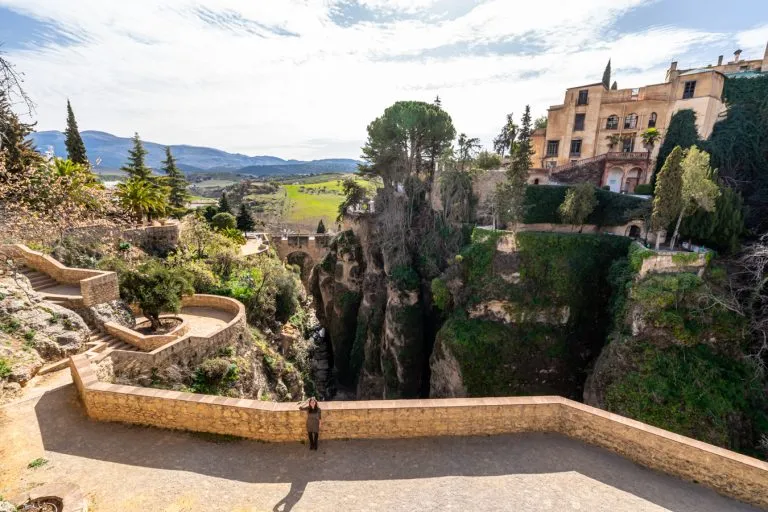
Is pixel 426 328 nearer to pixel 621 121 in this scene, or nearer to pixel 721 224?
pixel 721 224

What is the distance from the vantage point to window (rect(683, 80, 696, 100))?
80.5ft

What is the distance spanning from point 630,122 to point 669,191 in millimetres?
14932

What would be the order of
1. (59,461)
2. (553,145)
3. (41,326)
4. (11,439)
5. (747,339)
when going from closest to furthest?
(59,461)
(11,439)
(41,326)
(747,339)
(553,145)

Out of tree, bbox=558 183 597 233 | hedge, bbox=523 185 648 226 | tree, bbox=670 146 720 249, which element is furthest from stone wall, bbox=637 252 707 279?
hedge, bbox=523 185 648 226

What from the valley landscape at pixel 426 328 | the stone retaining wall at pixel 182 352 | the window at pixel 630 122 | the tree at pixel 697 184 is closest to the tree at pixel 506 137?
the valley landscape at pixel 426 328

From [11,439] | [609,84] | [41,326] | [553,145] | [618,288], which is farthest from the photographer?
[609,84]

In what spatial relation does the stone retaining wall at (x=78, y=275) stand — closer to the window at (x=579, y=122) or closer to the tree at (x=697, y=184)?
the tree at (x=697, y=184)

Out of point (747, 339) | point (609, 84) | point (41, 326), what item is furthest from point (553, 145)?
point (41, 326)

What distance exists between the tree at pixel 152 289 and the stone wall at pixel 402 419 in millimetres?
5061

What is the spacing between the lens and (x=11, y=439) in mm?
6676

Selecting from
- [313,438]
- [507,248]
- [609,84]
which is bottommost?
[313,438]

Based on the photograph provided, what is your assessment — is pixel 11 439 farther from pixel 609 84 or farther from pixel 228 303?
pixel 609 84

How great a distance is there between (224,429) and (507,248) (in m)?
17.2

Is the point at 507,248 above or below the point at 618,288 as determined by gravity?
above
